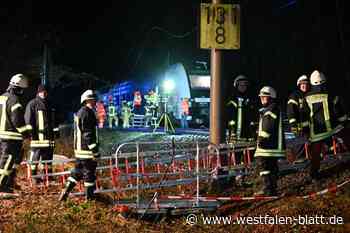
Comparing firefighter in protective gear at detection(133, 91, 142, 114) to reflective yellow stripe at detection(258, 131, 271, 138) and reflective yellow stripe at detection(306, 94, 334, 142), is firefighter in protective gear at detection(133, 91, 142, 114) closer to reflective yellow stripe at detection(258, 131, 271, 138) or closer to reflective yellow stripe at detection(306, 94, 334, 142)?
reflective yellow stripe at detection(306, 94, 334, 142)

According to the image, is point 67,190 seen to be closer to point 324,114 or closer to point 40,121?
point 40,121

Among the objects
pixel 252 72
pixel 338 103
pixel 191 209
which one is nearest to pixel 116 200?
pixel 191 209

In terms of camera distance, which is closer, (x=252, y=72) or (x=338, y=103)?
(x=338, y=103)

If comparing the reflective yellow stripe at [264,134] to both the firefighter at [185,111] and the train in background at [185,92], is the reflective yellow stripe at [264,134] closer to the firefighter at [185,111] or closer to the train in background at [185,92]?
the firefighter at [185,111]

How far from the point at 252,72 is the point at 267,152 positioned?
2393 centimetres

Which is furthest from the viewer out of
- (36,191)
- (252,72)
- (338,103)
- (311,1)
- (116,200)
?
(252,72)

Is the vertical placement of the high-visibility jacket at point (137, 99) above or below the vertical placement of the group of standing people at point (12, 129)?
above

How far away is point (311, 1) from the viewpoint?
23.4 metres

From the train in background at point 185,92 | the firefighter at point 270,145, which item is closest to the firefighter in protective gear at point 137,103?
the train in background at point 185,92

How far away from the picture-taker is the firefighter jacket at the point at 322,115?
8.41 meters

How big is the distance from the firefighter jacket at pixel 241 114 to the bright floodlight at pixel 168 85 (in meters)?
15.2

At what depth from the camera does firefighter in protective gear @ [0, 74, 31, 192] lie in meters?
8.77

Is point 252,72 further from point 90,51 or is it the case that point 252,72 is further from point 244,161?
point 244,161

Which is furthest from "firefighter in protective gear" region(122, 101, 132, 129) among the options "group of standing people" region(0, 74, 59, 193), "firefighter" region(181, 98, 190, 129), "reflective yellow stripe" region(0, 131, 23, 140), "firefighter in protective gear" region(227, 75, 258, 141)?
"reflective yellow stripe" region(0, 131, 23, 140)
